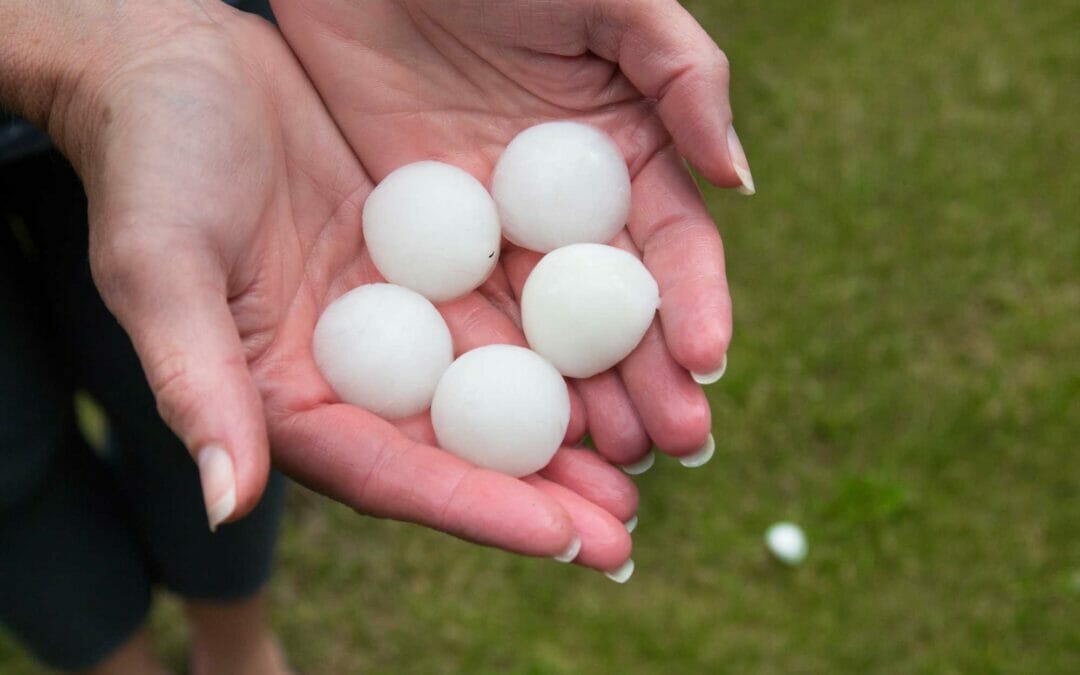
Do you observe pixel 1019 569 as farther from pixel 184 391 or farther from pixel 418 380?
pixel 184 391

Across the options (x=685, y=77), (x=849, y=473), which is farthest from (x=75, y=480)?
(x=849, y=473)

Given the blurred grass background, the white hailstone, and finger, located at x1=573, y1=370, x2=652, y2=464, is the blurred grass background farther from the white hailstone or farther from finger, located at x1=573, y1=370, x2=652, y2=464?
finger, located at x1=573, y1=370, x2=652, y2=464

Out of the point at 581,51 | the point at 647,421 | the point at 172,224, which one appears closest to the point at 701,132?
the point at 581,51

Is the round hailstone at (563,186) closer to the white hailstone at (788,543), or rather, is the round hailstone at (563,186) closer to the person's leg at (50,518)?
the person's leg at (50,518)

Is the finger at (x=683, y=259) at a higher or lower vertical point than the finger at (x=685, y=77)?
lower

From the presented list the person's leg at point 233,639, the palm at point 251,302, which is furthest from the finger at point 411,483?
the person's leg at point 233,639

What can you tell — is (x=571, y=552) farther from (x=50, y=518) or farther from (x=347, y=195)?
(x=50, y=518)

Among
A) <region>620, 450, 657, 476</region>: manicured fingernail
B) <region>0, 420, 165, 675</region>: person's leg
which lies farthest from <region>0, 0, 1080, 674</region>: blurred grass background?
<region>620, 450, 657, 476</region>: manicured fingernail
